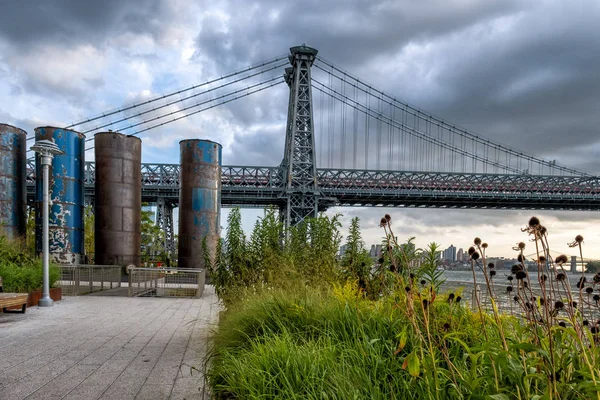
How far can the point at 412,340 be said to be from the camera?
3.35 meters

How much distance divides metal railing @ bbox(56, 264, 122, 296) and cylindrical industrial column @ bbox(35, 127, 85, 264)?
15.7 feet

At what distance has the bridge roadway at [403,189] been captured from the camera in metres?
54.8

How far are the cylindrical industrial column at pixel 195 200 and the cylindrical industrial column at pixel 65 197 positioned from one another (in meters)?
5.00

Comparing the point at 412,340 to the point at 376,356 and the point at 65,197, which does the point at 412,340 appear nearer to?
the point at 376,356

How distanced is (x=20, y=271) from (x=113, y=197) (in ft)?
34.1

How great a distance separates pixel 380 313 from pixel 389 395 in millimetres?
1253

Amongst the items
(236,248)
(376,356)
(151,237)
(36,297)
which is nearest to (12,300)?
(36,297)

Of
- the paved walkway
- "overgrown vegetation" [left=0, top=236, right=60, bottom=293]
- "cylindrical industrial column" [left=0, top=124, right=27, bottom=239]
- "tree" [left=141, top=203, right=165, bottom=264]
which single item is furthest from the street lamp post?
"tree" [left=141, top=203, right=165, bottom=264]

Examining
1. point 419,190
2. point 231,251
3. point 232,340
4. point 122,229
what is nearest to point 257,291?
point 231,251

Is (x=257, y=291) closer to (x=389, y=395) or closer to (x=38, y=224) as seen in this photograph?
(x=389, y=395)

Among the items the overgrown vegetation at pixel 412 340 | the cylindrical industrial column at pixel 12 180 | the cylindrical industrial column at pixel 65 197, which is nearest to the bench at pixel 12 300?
the overgrown vegetation at pixel 412 340

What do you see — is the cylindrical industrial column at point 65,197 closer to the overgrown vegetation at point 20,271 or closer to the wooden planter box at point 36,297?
the overgrown vegetation at point 20,271

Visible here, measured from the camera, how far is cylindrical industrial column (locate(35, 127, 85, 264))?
1994 cm

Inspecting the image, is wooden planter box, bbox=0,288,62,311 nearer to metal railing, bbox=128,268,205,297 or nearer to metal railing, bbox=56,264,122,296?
metal railing, bbox=56,264,122,296
